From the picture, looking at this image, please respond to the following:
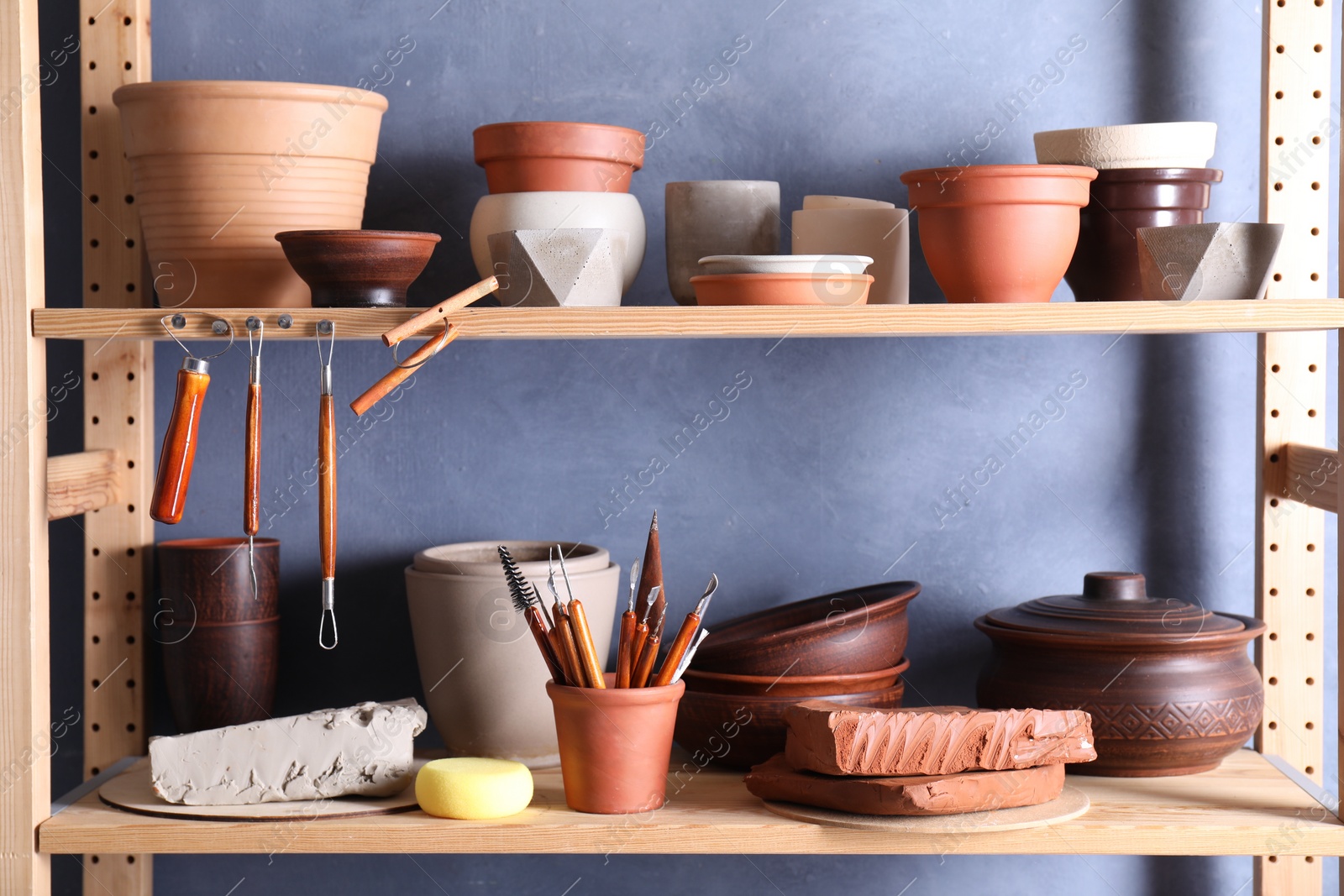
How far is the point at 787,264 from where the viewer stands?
1.07 metres

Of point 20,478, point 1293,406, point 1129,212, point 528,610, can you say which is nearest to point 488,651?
point 528,610

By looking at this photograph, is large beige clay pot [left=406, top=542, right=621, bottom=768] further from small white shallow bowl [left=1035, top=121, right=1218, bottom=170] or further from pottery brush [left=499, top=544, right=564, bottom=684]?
small white shallow bowl [left=1035, top=121, right=1218, bottom=170]

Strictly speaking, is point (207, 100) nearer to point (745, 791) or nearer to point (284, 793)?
point (284, 793)

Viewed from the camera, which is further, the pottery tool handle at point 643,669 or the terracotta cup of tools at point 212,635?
the terracotta cup of tools at point 212,635

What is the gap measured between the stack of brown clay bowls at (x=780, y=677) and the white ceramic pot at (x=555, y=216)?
0.40m

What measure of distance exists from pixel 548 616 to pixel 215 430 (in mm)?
541

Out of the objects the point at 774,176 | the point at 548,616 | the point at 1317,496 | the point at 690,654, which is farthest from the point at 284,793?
the point at 1317,496

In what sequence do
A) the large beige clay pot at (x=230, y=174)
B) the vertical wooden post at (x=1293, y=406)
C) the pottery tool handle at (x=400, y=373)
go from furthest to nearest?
the vertical wooden post at (x=1293, y=406), the large beige clay pot at (x=230, y=174), the pottery tool handle at (x=400, y=373)

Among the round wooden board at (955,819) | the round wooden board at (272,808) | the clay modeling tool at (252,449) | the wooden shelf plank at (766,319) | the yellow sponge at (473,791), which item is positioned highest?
the wooden shelf plank at (766,319)

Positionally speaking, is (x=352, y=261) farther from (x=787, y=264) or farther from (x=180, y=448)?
(x=787, y=264)

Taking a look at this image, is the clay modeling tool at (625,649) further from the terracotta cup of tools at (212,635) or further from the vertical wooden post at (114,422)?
the vertical wooden post at (114,422)

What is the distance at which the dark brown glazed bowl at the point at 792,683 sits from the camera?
3.85 ft

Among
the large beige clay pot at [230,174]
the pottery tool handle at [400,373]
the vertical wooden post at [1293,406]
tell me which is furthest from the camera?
the vertical wooden post at [1293,406]

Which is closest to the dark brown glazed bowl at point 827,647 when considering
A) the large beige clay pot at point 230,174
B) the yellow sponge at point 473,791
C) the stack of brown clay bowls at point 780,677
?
the stack of brown clay bowls at point 780,677
